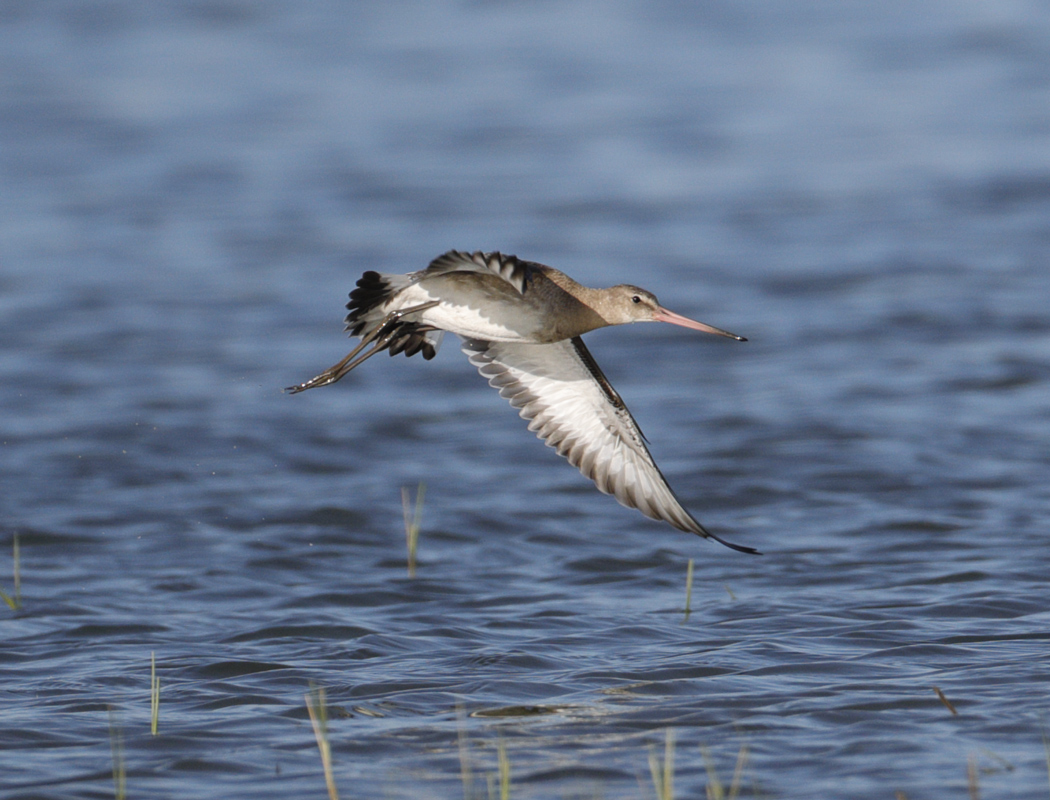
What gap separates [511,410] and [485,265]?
5.22m

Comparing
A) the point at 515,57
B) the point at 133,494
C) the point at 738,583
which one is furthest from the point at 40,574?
the point at 515,57

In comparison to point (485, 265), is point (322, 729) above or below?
below

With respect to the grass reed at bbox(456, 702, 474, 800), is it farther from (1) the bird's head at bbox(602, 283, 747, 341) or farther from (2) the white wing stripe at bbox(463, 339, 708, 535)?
(1) the bird's head at bbox(602, 283, 747, 341)

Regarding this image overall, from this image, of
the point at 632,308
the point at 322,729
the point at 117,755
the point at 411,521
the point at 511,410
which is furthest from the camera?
the point at 511,410

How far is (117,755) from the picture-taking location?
5.12m

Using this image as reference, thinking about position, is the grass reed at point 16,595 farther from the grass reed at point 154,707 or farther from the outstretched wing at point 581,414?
the outstretched wing at point 581,414

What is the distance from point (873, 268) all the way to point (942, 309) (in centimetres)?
117

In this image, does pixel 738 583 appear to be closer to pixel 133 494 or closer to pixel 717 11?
pixel 133 494

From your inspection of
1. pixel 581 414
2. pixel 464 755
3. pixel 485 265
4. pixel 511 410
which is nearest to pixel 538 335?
pixel 485 265

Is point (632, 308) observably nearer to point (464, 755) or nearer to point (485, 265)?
point (485, 265)

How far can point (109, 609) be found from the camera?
6.85 meters

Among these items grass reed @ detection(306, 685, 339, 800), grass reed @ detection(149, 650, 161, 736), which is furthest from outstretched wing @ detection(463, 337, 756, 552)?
grass reed @ detection(149, 650, 161, 736)

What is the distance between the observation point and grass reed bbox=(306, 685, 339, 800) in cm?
447

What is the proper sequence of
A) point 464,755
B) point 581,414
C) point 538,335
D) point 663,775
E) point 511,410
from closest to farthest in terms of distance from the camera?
point 663,775
point 464,755
point 538,335
point 581,414
point 511,410
